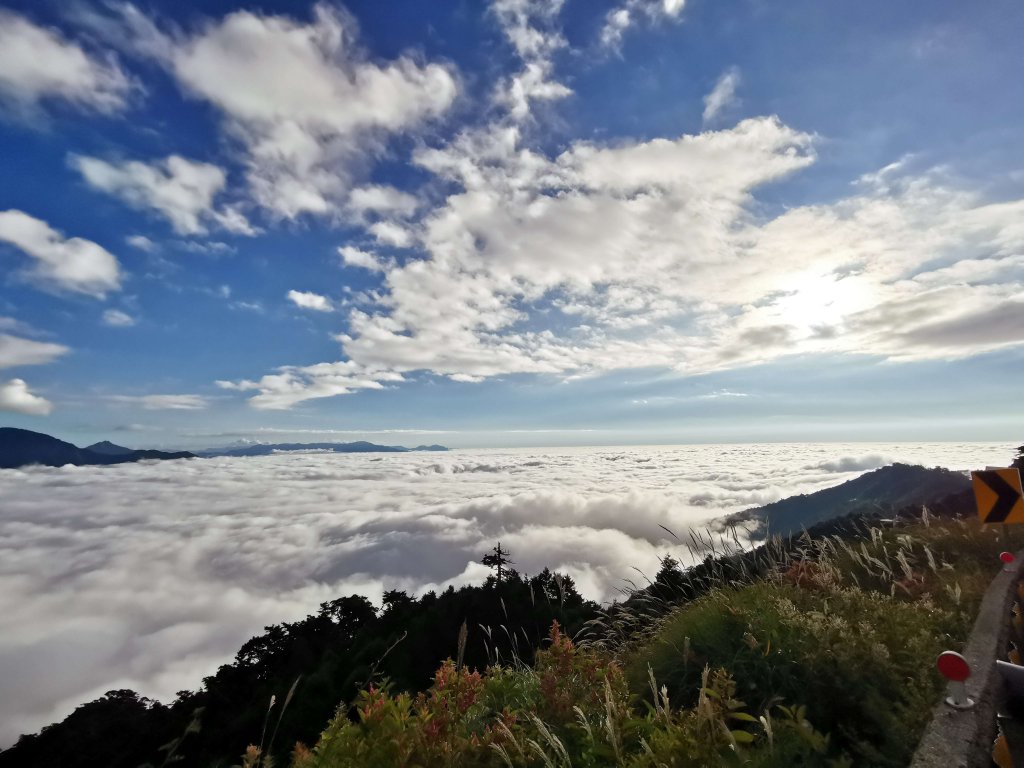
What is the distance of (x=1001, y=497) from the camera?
8.28 m

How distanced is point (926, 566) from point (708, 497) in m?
97.2

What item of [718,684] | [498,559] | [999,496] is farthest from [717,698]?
[498,559]

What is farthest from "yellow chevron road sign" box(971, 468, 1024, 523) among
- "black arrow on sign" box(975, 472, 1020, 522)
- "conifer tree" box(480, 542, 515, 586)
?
"conifer tree" box(480, 542, 515, 586)

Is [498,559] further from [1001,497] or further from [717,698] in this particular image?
[717,698]

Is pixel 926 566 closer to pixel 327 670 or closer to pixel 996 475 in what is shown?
pixel 996 475

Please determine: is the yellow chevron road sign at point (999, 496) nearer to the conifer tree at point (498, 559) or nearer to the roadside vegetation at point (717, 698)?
the roadside vegetation at point (717, 698)

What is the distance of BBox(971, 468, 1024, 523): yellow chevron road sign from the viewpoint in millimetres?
8141

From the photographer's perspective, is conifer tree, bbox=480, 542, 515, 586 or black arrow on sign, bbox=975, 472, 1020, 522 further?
conifer tree, bbox=480, 542, 515, 586

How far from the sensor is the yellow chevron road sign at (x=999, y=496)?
8141 millimetres

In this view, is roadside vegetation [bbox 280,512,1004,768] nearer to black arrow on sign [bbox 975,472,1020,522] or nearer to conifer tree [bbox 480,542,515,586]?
black arrow on sign [bbox 975,472,1020,522]

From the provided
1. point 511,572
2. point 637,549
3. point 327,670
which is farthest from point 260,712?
point 637,549

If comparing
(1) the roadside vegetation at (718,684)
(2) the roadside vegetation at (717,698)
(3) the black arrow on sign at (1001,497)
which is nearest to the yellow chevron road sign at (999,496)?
(3) the black arrow on sign at (1001,497)

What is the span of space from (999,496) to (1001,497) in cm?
3

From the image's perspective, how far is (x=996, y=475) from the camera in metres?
8.38
